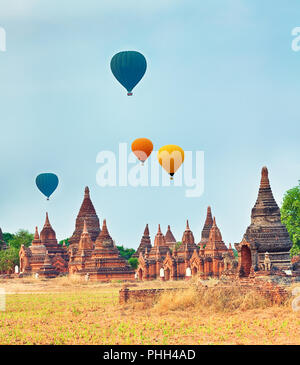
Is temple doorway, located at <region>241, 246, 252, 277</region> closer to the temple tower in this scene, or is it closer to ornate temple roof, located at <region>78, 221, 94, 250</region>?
ornate temple roof, located at <region>78, 221, 94, 250</region>

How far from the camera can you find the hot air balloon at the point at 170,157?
48.2m

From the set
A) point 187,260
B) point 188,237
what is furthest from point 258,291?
point 188,237

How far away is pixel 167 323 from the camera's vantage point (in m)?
20.9

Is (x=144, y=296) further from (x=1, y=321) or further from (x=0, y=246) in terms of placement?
(x=0, y=246)

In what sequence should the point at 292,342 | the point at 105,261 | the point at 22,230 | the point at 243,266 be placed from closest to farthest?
1. the point at 292,342
2. the point at 243,266
3. the point at 105,261
4. the point at 22,230

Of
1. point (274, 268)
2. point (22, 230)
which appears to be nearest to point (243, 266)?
point (274, 268)

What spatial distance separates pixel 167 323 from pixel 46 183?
46.1 meters

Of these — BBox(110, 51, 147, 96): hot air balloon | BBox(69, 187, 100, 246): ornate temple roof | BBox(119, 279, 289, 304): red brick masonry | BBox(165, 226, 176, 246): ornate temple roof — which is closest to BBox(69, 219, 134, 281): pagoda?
BBox(69, 187, 100, 246): ornate temple roof

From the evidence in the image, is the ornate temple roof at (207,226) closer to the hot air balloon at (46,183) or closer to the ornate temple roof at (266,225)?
the hot air balloon at (46,183)

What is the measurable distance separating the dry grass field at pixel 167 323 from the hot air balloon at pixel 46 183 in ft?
127

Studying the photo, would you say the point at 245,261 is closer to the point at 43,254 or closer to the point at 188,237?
the point at 188,237

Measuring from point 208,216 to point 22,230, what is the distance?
97.7 ft

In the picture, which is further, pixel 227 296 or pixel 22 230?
pixel 22 230

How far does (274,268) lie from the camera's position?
36.3 metres
